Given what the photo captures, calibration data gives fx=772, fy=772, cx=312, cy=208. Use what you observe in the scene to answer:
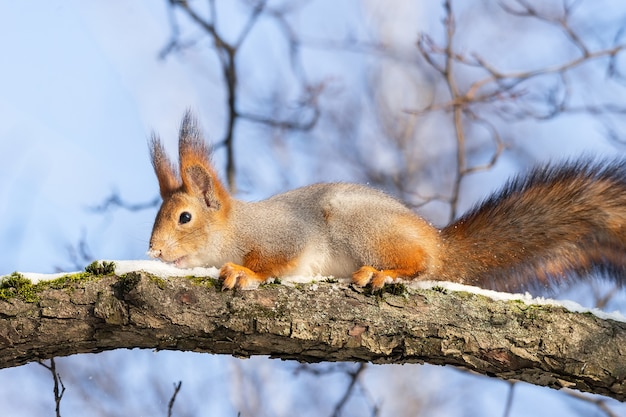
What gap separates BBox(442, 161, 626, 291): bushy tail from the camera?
2828 mm

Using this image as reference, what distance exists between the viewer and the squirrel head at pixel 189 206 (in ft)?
9.45

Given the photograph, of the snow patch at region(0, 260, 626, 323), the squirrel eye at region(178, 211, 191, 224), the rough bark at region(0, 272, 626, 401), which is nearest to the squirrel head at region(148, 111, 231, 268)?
the squirrel eye at region(178, 211, 191, 224)

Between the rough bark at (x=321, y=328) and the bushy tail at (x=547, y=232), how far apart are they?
445 millimetres

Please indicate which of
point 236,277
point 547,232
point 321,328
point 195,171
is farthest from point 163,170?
point 547,232

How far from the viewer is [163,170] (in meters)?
3.08

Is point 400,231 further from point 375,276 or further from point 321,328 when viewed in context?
point 321,328

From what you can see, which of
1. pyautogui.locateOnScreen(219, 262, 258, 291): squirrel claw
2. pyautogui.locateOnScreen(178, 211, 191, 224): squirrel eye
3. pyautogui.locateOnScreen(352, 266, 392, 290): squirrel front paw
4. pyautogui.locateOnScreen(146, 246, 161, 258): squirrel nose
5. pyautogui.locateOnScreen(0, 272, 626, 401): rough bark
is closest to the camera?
pyautogui.locateOnScreen(0, 272, 626, 401): rough bark

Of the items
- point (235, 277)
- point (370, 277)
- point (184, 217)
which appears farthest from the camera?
point (184, 217)

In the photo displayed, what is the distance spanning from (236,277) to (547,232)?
4.00 feet

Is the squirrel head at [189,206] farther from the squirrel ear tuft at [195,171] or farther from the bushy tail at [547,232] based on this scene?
the bushy tail at [547,232]

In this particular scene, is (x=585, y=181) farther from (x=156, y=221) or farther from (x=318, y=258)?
(x=156, y=221)

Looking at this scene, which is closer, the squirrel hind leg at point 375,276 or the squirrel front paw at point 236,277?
the squirrel front paw at point 236,277

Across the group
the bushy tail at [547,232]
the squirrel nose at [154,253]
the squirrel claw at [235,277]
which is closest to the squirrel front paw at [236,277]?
the squirrel claw at [235,277]

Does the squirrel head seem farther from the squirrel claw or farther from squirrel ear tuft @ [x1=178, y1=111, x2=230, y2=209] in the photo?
the squirrel claw
